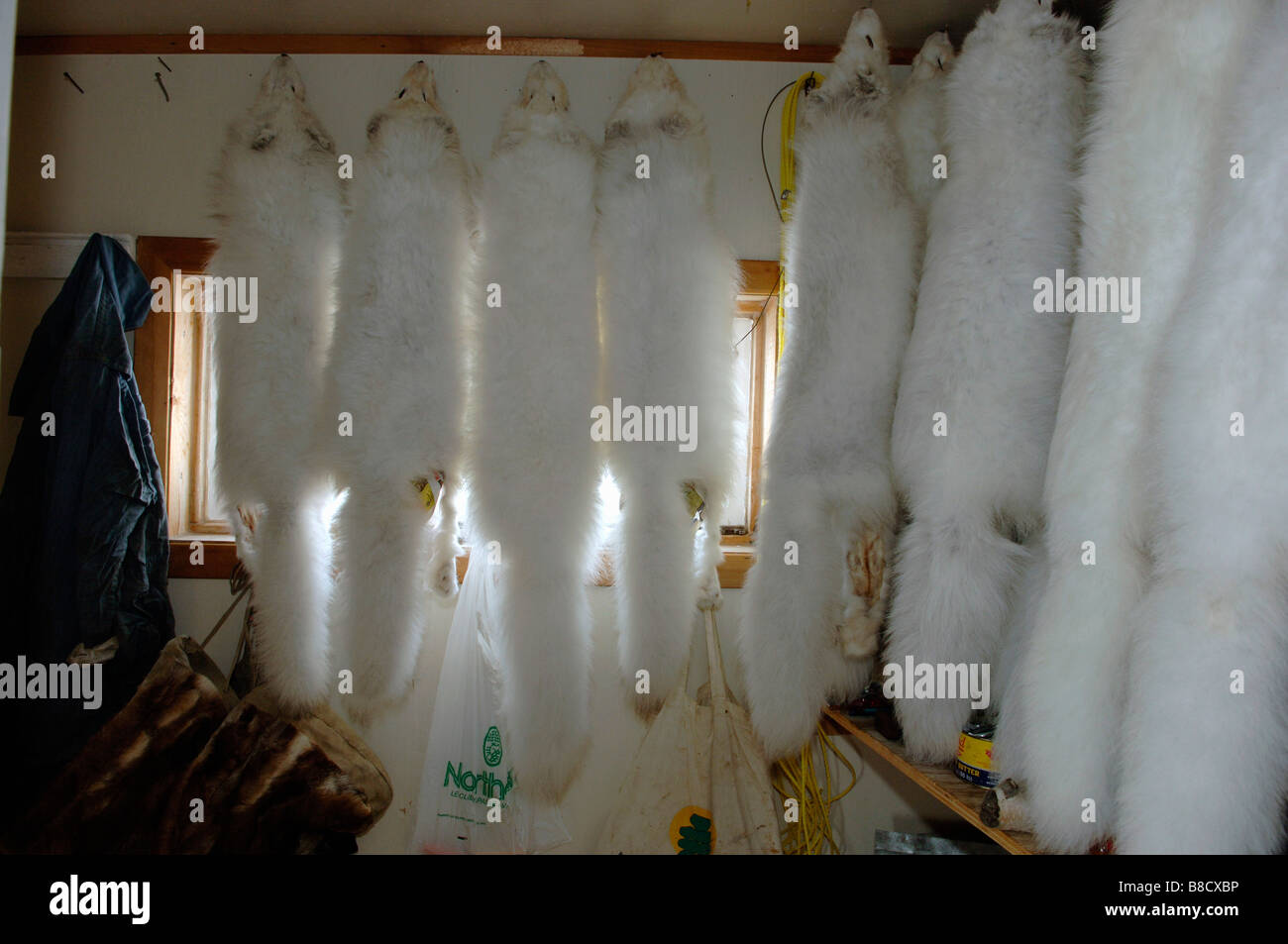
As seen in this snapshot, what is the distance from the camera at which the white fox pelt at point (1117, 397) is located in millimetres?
866

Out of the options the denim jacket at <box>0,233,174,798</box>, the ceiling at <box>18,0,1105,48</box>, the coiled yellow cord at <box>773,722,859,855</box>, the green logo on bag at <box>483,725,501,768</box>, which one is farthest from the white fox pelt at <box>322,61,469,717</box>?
the coiled yellow cord at <box>773,722,859,855</box>

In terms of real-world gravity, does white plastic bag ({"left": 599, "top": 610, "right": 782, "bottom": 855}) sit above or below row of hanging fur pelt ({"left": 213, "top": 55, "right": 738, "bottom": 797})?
below

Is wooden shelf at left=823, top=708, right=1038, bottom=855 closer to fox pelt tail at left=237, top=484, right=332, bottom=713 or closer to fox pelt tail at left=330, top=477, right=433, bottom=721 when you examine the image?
fox pelt tail at left=330, top=477, right=433, bottom=721

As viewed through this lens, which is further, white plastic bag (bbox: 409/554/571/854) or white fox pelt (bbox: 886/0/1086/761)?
white plastic bag (bbox: 409/554/571/854)

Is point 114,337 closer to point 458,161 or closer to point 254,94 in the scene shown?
point 254,94

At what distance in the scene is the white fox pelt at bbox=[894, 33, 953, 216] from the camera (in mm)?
1543

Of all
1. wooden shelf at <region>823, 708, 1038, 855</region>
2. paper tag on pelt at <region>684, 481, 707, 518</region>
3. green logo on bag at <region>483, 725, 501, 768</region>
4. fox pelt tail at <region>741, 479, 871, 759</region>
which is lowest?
green logo on bag at <region>483, 725, 501, 768</region>

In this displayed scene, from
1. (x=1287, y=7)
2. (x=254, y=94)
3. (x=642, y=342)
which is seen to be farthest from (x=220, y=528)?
(x=1287, y=7)

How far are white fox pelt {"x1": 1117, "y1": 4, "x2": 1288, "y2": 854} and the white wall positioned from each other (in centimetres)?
120

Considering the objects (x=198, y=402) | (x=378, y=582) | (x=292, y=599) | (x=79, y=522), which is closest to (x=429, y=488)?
(x=378, y=582)

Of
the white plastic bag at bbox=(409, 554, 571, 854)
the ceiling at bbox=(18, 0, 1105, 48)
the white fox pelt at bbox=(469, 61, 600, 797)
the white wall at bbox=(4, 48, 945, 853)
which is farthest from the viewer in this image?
the white wall at bbox=(4, 48, 945, 853)

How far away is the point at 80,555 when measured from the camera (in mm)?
1608

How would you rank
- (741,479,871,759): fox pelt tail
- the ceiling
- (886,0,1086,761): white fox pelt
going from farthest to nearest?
the ceiling, (741,479,871,759): fox pelt tail, (886,0,1086,761): white fox pelt
